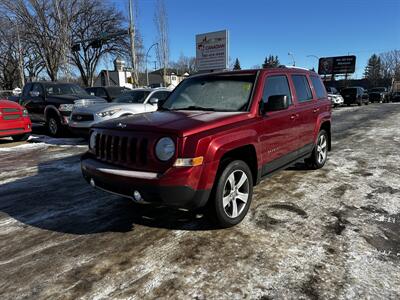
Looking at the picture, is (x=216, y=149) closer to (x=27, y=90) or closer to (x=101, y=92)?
(x=27, y=90)

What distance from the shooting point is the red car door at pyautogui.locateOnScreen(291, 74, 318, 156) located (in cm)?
Answer: 547

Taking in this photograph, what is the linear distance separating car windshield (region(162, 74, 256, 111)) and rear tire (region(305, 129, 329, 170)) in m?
2.40

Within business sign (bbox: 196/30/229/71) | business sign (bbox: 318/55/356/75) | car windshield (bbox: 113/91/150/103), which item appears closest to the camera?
car windshield (bbox: 113/91/150/103)

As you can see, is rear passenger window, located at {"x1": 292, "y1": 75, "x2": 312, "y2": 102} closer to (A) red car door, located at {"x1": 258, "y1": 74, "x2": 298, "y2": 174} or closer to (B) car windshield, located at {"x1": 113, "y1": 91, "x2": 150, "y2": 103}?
(A) red car door, located at {"x1": 258, "y1": 74, "x2": 298, "y2": 174}

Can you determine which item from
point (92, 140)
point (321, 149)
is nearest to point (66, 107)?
point (92, 140)

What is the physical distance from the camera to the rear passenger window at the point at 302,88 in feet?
18.2

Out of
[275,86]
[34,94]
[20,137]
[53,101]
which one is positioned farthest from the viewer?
[34,94]

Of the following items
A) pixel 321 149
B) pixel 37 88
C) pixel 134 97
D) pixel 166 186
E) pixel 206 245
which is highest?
pixel 37 88

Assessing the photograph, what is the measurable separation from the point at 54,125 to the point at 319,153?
29.3 ft

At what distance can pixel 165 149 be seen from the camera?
11.3ft

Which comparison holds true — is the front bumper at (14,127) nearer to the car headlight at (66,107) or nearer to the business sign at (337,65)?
the car headlight at (66,107)

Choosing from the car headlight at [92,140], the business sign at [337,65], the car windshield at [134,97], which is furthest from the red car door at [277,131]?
the business sign at [337,65]

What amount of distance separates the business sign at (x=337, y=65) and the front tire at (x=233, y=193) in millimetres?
71059

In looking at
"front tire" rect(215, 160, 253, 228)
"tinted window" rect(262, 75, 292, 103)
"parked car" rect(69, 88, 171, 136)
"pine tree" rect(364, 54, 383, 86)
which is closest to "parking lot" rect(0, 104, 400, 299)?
"front tire" rect(215, 160, 253, 228)
